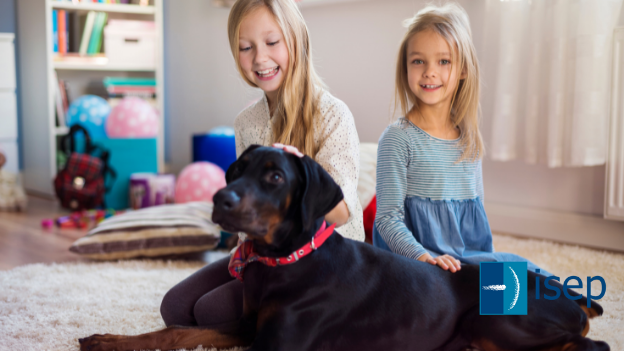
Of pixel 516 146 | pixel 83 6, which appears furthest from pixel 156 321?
pixel 83 6

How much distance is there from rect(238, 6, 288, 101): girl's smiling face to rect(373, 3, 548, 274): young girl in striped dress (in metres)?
0.38

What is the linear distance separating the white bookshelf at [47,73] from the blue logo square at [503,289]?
10.7 ft

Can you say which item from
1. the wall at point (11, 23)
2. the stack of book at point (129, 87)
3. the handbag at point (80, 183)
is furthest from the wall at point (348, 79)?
the wall at point (11, 23)

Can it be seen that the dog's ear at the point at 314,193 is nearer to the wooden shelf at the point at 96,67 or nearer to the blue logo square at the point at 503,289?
the blue logo square at the point at 503,289

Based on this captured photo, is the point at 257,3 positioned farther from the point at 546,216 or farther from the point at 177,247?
the point at 546,216

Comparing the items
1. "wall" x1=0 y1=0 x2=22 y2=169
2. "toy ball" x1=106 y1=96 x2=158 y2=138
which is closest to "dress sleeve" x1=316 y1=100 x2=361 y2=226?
"toy ball" x1=106 y1=96 x2=158 y2=138

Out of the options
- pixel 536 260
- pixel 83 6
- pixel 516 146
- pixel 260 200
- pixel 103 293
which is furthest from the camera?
pixel 83 6

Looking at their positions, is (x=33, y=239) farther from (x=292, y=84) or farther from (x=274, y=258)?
(x=274, y=258)

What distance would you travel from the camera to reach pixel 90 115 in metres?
3.66

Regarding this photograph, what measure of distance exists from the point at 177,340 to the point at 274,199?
456 millimetres

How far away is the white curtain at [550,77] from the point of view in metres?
2.19

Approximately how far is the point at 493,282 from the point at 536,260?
1180 millimetres

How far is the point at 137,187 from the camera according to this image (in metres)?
3.41

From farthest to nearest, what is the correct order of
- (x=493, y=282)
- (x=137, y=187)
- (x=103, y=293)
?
1. (x=137, y=187)
2. (x=103, y=293)
3. (x=493, y=282)
